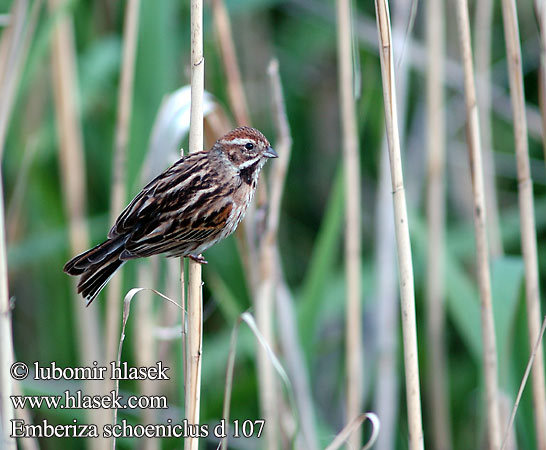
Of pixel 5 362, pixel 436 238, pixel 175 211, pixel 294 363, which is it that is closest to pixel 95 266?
pixel 175 211

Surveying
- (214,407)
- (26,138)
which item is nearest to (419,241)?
(214,407)

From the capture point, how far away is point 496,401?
8.43 feet

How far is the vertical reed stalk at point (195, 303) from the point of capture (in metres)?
1.99

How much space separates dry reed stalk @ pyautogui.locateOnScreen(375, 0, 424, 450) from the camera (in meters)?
1.99

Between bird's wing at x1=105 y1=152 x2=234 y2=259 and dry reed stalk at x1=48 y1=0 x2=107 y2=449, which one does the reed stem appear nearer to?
bird's wing at x1=105 y1=152 x2=234 y2=259

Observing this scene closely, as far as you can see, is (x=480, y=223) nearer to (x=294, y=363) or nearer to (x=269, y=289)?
(x=269, y=289)

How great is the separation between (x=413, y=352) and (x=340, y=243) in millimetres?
2982

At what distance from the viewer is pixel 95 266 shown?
2.49 m

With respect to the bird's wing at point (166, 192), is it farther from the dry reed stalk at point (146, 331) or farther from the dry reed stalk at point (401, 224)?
the dry reed stalk at point (401, 224)

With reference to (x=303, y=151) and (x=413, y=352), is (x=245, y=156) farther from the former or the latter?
(x=303, y=151)

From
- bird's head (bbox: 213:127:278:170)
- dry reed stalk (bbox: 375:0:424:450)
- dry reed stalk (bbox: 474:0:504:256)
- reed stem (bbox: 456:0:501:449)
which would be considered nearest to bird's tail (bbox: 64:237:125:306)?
bird's head (bbox: 213:127:278:170)

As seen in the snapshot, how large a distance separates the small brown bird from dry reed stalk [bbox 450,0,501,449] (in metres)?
0.65

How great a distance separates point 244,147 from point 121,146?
0.72 metres

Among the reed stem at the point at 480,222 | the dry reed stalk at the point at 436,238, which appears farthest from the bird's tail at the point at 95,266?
the dry reed stalk at the point at 436,238
